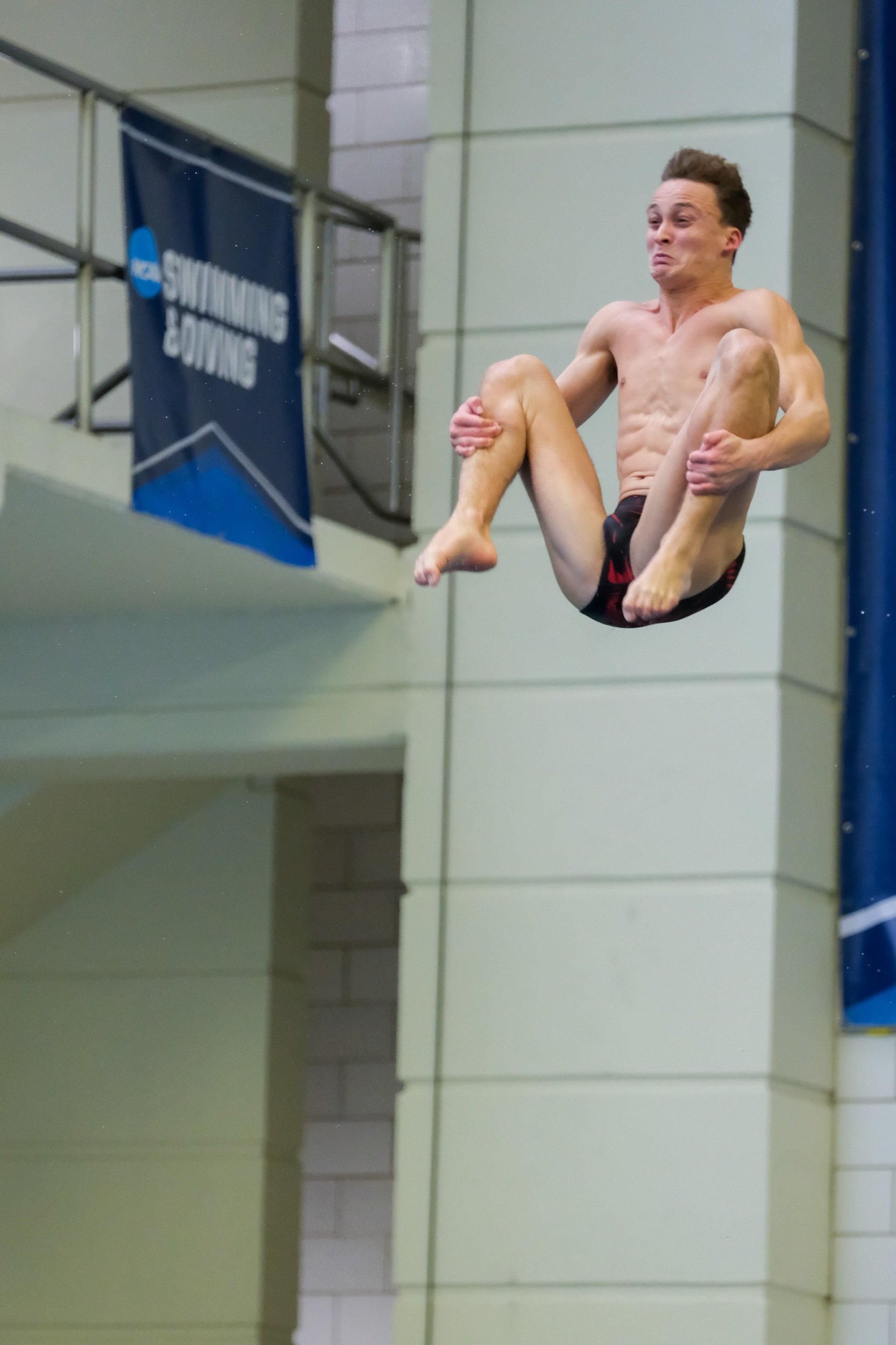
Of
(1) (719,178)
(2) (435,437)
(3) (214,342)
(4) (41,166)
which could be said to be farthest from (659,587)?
(4) (41,166)

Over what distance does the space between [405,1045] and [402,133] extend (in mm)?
4291

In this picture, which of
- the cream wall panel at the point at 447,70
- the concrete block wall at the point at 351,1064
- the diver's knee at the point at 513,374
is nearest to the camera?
the diver's knee at the point at 513,374

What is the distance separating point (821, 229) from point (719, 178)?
3957 millimetres

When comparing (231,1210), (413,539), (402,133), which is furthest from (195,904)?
(402,133)

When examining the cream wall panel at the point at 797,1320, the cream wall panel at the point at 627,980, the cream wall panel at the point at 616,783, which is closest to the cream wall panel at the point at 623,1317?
the cream wall panel at the point at 797,1320

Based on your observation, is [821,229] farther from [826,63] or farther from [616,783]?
[616,783]

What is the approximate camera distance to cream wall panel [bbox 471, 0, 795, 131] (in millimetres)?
7945

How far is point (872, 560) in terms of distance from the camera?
8047 mm

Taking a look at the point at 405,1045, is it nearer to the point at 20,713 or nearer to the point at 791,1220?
the point at 791,1220

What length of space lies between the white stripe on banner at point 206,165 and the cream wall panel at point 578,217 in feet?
2.39

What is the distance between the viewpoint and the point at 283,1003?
9695 millimetres

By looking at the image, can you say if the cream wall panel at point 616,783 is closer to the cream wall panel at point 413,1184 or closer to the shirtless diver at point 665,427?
the cream wall panel at point 413,1184

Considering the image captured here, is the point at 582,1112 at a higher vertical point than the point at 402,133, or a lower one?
lower

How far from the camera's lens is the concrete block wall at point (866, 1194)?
775cm
